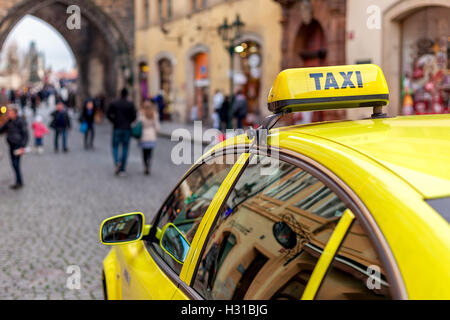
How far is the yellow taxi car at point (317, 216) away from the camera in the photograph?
1.24 m

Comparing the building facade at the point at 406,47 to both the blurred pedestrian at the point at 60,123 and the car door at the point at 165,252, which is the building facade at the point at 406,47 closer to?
the blurred pedestrian at the point at 60,123

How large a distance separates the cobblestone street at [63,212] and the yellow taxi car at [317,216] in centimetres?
239

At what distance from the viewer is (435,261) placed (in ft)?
3.76

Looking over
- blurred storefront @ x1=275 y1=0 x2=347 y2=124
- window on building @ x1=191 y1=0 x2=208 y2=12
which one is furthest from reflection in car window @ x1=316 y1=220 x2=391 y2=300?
window on building @ x1=191 y1=0 x2=208 y2=12

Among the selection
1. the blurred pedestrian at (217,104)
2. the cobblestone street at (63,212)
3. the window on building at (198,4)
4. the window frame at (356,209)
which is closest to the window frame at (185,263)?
the window frame at (356,209)

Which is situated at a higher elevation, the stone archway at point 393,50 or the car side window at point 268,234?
the stone archway at point 393,50

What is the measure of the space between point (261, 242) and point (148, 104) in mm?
10154

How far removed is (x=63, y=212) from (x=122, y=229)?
5570 mm

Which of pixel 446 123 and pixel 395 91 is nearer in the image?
pixel 446 123
